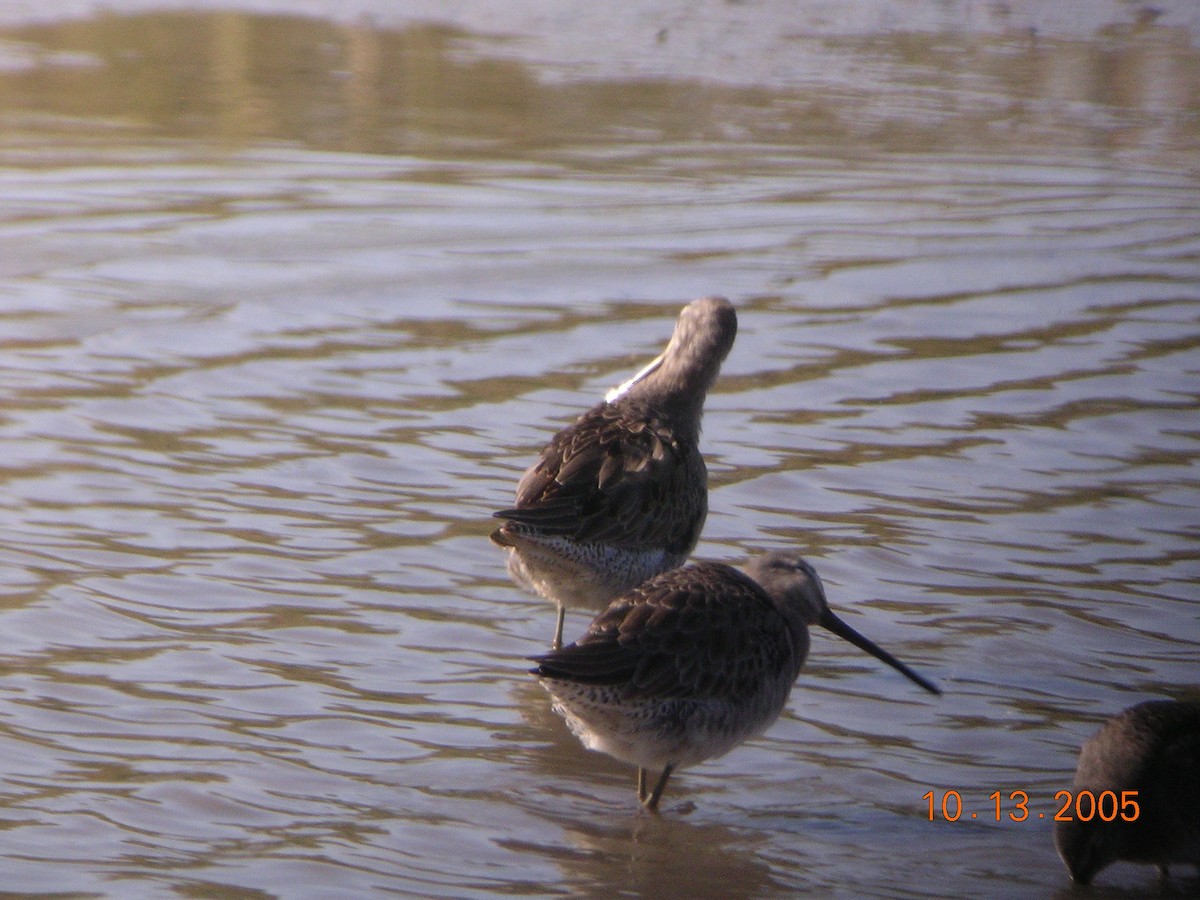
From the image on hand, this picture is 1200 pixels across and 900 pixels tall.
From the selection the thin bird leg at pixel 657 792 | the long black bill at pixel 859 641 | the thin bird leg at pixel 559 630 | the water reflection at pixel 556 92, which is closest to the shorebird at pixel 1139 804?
the long black bill at pixel 859 641

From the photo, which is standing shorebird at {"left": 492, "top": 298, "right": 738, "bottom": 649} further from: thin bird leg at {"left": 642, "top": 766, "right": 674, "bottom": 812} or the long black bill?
thin bird leg at {"left": 642, "top": 766, "right": 674, "bottom": 812}

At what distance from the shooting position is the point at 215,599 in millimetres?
4730

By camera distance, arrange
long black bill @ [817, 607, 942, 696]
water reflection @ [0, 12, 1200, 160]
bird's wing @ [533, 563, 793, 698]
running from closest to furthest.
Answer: bird's wing @ [533, 563, 793, 698], long black bill @ [817, 607, 942, 696], water reflection @ [0, 12, 1200, 160]

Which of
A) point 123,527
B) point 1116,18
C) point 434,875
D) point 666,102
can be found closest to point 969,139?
point 666,102

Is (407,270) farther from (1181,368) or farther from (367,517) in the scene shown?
(1181,368)

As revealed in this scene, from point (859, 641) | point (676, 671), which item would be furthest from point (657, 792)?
point (859, 641)

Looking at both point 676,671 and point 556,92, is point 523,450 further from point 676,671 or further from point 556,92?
point 556,92

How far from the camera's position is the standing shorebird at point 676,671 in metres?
3.77

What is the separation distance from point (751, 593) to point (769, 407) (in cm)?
229

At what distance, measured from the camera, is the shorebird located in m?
3.59

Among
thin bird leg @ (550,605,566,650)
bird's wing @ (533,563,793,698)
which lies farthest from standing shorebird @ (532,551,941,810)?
thin bird leg @ (550,605,566,650)

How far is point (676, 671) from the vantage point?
3836mm

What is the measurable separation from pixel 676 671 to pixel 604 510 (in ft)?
2.72

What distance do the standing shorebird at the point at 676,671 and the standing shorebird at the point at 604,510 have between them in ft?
1.38
